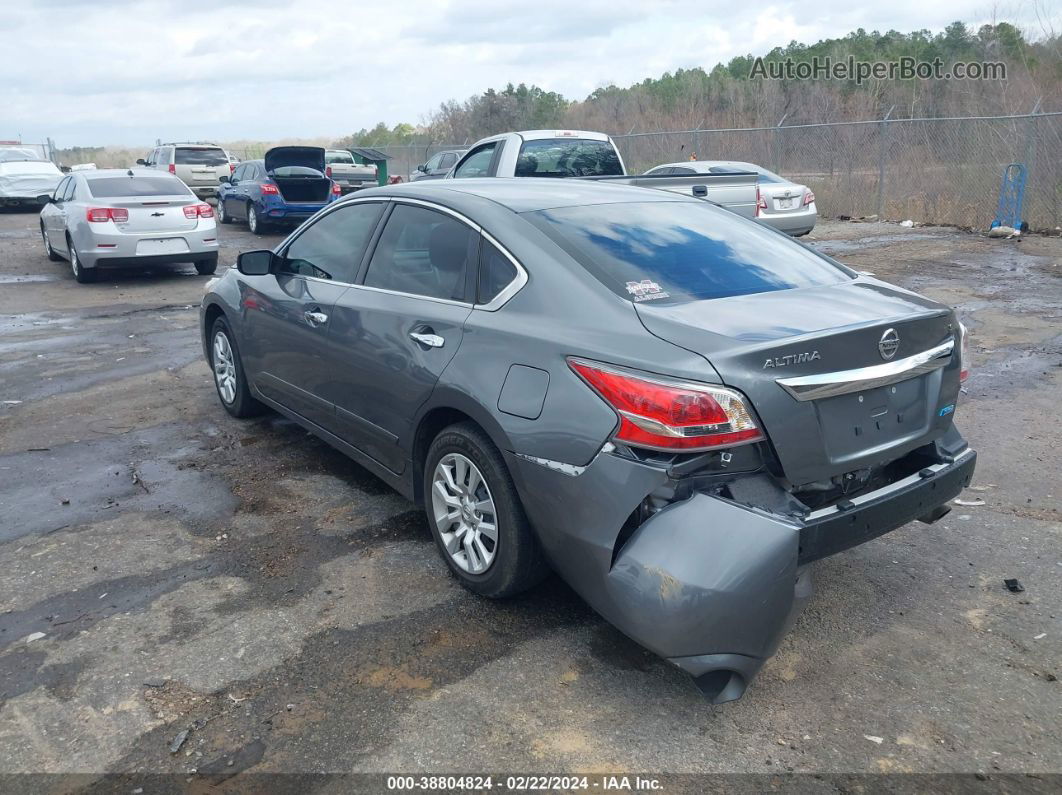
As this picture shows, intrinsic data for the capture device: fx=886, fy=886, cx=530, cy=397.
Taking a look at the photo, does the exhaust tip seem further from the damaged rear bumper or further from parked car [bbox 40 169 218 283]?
parked car [bbox 40 169 218 283]

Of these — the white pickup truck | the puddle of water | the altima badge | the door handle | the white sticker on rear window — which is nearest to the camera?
the altima badge

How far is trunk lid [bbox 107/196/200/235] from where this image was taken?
12023mm

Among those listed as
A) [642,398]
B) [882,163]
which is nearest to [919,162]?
[882,163]

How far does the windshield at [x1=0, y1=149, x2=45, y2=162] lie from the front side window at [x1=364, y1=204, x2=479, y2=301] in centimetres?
2730

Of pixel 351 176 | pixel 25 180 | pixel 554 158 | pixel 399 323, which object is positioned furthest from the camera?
pixel 25 180

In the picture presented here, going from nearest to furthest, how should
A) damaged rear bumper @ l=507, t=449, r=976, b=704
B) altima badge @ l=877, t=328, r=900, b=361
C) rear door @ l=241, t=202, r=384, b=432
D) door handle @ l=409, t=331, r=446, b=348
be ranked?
1. damaged rear bumper @ l=507, t=449, r=976, b=704
2. altima badge @ l=877, t=328, r=900, b=361
3. door handle @ l=409, t=331, r=446, b=348
4. rear door @ l=241, t=202, r=384, b=432

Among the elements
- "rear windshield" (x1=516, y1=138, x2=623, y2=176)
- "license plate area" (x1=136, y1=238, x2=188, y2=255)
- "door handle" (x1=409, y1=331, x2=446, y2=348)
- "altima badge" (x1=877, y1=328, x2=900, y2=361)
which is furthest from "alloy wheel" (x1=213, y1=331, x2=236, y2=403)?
"license plate area" (x1=136, y1=238, x2=188, y2=255)

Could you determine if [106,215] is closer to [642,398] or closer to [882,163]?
[642,398]

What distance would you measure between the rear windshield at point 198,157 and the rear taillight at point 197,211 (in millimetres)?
13475

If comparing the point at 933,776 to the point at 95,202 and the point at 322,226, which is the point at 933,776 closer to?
the point at 322,226

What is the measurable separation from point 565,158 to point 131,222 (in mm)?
5983

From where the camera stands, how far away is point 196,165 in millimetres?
24812

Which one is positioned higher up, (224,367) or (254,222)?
(254,222)

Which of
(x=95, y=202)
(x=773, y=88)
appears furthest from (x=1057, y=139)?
(x=773, y=88)
